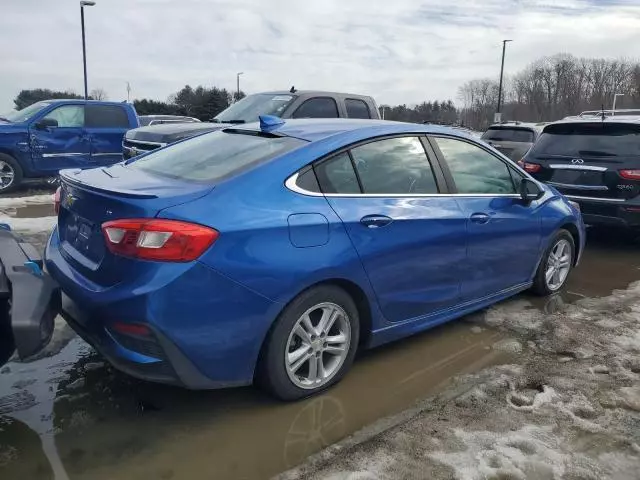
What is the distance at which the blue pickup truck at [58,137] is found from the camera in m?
10.6

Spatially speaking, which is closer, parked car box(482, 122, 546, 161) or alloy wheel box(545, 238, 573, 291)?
alloy wheel box(545, 238, 573, 291)

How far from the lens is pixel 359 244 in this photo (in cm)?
326

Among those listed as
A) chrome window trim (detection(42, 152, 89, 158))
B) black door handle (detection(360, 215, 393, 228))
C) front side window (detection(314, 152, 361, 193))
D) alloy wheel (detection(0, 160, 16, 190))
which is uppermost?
front side window (detection(314, 152, 361, 193))

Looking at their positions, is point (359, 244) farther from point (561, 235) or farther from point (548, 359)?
point (561, 235)

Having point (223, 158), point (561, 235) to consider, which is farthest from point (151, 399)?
point (561, 235)

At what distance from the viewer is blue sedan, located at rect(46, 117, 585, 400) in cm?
271

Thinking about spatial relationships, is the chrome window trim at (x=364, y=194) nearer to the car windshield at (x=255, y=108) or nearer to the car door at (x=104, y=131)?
the car windshield at (x=255, y=108)

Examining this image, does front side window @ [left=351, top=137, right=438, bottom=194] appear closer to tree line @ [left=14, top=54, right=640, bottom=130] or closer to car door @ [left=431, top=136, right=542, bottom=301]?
car door @ [left=431, top=136, right=542, bottom=301]

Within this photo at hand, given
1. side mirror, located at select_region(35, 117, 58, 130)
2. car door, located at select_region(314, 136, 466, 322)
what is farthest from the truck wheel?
car door, located at select_region(314, 136, 466, 322)

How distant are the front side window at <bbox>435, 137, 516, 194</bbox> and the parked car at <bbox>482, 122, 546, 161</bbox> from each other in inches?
320

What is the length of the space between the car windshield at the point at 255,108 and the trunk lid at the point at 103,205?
5193 millimetres

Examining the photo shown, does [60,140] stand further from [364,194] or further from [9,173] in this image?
[364,194]

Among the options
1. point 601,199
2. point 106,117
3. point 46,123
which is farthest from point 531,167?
point 46,123

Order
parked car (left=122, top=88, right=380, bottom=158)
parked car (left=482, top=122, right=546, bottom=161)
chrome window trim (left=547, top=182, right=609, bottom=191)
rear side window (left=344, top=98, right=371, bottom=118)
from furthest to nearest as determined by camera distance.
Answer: parked car (left=482, top=122, right=546, bottom=161), rear side window (left=344, top=98, right=371, bottom=118), parked car (left=122, top=88, right=380, bottom=158), chrome window trim (left=547, top=182, right=609, bottom=191)
